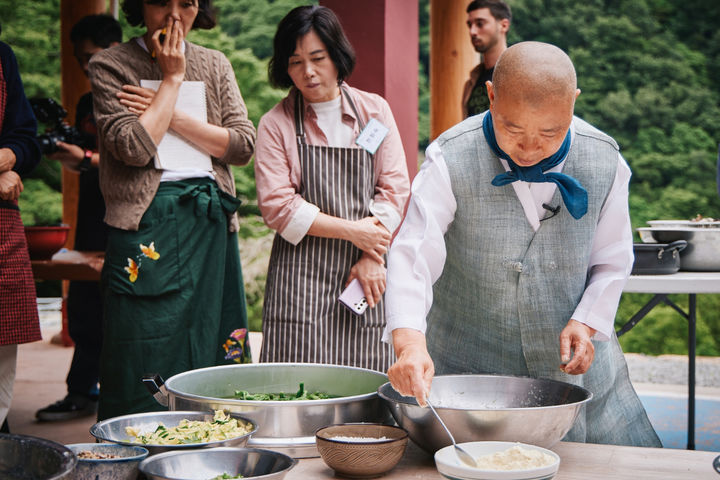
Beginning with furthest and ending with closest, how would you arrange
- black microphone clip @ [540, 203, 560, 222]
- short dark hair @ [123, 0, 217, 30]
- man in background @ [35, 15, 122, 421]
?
man in background @ [35, 15, 122, 421]
short dark hair @ [123, 0, 217, 30]
black microphone clip @ [540, 203, 560, 222]

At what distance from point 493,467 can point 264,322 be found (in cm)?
150

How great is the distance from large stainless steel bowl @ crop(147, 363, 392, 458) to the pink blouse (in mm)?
882

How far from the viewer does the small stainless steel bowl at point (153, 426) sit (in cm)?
122

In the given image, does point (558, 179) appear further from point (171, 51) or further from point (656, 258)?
point (171, 51)

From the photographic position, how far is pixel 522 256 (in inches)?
64.9

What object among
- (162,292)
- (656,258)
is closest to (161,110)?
(162,292)

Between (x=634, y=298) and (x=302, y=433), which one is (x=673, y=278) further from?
(x=634, y=298)

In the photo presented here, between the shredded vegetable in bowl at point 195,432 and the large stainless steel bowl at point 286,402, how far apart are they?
40 millimetres

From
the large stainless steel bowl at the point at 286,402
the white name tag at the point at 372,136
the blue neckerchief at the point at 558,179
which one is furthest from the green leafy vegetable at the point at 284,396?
the white name tag at the point at 372,136

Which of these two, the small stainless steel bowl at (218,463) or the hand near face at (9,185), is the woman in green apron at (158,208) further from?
the small stainless steel bowl at (218,463)

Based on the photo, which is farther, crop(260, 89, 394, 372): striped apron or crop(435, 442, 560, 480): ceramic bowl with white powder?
crop(260, 89, 394, 372): striped apron

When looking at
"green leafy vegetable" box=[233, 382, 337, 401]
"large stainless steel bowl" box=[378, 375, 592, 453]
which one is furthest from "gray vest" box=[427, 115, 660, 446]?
"green leafy vegetable" box=[233, 382, 337, 401]

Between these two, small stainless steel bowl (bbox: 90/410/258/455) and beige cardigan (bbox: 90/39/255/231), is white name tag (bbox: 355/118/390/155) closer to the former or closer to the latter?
beige cardigan (bbox: 90/39/255/231)

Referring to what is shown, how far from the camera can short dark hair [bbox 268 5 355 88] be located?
8.45ft
